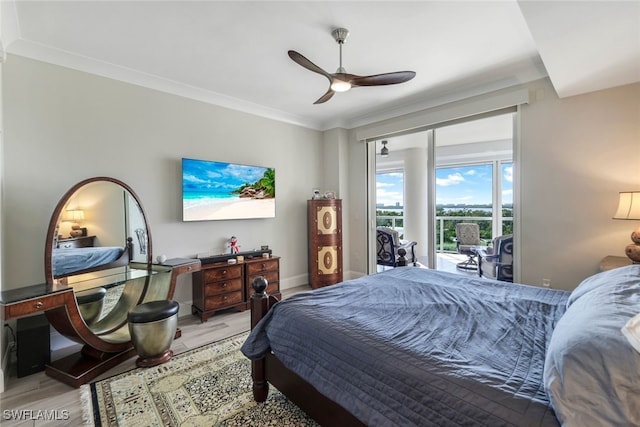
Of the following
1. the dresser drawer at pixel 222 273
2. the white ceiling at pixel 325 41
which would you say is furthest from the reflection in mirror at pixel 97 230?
the white ceiling at pixel 325 41

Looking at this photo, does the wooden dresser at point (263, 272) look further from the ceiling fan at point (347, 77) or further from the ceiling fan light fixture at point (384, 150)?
the ceiling fan light fixture at point (384, 150)

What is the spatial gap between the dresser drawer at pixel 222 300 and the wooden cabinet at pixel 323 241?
4.32 feet

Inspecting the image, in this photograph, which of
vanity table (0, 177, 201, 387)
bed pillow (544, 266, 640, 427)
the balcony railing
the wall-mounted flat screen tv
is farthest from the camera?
the balcony railing

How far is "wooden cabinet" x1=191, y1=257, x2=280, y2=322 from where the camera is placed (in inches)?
127

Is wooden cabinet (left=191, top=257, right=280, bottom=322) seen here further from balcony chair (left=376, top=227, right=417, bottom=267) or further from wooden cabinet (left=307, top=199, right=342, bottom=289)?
balcony chair (left=376, top=227, right=417, bottom=267)

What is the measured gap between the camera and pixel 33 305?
191 centimetres

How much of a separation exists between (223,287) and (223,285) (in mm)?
24

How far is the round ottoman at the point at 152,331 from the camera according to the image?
2254mm

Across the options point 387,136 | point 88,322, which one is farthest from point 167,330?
point 387,136

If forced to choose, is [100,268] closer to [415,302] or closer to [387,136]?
[415,302]

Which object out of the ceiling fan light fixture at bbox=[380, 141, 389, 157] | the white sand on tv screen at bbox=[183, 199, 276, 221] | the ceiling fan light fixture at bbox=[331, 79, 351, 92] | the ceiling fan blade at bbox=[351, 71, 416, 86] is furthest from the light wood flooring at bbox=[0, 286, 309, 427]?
the ceiling fan light fixture at bbox=[380, 141, 389, 157]

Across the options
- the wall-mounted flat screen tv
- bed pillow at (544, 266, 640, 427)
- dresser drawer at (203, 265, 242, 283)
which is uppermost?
the wall-mounted flat screen tv

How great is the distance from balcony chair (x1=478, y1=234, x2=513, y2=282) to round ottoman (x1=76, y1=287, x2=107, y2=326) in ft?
13.7

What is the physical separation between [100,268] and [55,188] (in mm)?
835
